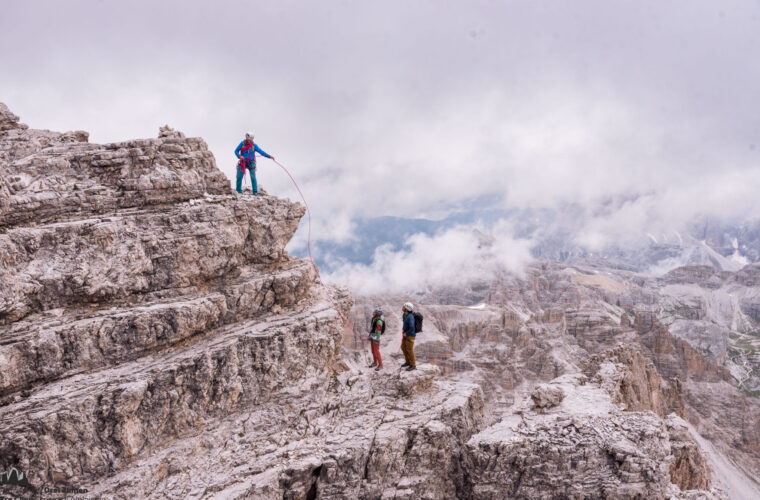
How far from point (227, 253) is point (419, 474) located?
1226 centimetres

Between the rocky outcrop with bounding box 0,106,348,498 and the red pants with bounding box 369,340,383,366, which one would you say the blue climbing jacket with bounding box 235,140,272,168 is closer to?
the rocky outcrop with bounding box 0,106,348,498

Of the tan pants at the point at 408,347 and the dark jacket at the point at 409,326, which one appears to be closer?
the dark jacket at the point at 409,326

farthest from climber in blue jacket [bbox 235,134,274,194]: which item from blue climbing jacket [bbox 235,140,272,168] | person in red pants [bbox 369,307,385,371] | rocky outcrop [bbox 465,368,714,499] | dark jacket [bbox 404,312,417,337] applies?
rocky outcrop [bbox 465,368,714,499]

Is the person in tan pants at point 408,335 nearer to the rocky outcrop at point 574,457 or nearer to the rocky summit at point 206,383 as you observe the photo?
the rocky summit at point 206,383

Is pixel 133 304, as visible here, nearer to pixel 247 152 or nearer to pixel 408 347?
pixel 247 152

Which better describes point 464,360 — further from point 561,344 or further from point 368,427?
point 368,427

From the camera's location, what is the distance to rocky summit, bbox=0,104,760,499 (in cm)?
1477

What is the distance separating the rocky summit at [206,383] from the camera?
1477cm

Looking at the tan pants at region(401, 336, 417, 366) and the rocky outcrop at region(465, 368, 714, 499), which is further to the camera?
the tan pants at region(401, 336, 417, 366)

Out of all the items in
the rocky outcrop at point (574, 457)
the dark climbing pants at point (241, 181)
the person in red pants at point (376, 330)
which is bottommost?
the rocky outcrop at point (574, 457)

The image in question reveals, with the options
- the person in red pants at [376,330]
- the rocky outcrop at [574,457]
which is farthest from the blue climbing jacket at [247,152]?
the rocky outcrop at [574,457]

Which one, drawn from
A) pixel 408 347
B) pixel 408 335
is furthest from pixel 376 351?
pixel 408 335

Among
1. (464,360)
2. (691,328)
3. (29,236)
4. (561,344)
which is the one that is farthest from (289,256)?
(691,328)

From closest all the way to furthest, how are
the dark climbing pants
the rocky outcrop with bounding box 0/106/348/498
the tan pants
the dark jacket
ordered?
the rocky outcrop with bounding box 0/106/348/498, the dark jacket, the tan pants, the dark climbing pants
